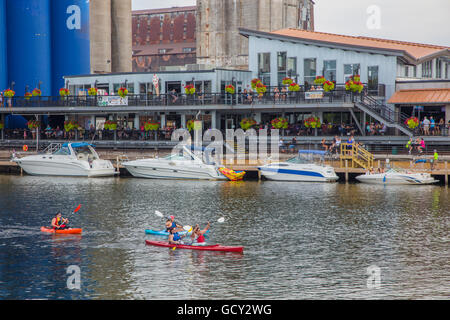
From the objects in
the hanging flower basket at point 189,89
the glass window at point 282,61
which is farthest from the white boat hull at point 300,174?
the glass window at point 282,61

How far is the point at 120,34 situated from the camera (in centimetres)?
11512

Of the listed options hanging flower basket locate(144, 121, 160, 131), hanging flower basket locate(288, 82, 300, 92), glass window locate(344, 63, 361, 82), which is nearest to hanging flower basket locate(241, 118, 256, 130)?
hanging flower basket locate(288, 82, 300, 92)

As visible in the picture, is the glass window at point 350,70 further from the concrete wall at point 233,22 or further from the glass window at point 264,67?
the concrete wall at point 233,22

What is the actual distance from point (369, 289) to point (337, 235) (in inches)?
397

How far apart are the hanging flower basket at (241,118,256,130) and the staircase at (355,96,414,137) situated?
11.2 m

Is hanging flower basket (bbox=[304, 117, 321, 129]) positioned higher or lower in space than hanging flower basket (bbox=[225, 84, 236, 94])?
lower

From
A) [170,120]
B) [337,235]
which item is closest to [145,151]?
[170,120]

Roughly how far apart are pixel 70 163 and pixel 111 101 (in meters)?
14.0

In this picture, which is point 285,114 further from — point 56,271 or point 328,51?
point 56,271

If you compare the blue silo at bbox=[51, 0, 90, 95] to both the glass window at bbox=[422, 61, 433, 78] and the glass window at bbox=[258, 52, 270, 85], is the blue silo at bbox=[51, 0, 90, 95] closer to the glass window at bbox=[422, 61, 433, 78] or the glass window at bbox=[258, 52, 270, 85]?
the glass window at bbox=[258, 52, 270, 85]

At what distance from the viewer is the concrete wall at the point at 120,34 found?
11394cm

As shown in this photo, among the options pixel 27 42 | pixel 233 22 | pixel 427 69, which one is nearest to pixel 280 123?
pixel 427 69

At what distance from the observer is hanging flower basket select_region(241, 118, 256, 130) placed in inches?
2862

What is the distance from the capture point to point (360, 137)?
65.9 m
